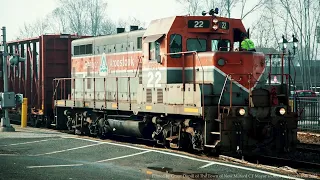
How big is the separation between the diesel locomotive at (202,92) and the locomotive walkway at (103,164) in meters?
1.46

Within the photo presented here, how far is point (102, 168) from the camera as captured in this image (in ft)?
39.4

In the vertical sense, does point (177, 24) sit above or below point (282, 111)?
above

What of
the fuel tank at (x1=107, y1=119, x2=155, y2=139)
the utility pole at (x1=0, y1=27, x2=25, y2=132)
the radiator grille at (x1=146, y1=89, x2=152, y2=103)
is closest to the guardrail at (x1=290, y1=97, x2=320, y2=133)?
the fuel tank at (x1=107, y1=119, x2=155, y2=139)

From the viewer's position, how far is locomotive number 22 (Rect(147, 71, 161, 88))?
1605cm

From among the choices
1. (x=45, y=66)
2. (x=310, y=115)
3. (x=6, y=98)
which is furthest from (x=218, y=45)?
(x=45, y=66)

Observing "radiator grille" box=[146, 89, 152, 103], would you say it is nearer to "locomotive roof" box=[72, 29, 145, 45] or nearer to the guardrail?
"locomotive roof" box=[72, 29, 145, 45]

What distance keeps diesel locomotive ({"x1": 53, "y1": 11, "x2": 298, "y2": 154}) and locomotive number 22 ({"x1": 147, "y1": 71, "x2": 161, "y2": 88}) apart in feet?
0.10

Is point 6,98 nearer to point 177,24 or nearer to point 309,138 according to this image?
point 177,24

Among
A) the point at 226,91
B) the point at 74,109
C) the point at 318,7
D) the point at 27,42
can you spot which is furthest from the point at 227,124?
the point at 318,7

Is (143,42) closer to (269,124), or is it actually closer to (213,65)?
(213,65)

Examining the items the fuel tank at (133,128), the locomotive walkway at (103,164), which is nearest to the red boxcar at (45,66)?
the fuel tank at (133,128)

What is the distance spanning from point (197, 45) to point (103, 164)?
4886mm

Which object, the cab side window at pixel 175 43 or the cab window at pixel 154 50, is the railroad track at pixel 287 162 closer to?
the cab side window at pixel 175 43

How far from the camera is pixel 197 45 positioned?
50.9ft
